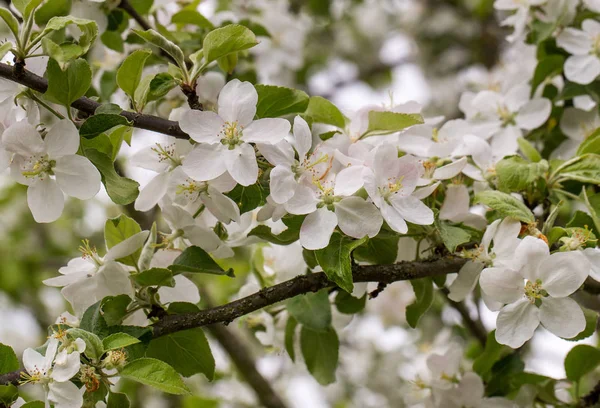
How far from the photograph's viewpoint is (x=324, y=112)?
113 centimetres

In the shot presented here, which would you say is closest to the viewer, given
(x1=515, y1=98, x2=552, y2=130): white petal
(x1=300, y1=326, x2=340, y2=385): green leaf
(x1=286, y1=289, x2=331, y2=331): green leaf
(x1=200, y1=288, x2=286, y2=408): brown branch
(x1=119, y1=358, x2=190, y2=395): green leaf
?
(x1=119, y1=358, x2=190, y2=395): green leaf

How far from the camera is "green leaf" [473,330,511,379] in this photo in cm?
127

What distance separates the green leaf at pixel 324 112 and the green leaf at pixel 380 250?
20cm

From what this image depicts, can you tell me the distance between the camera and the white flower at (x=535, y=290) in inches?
36.1

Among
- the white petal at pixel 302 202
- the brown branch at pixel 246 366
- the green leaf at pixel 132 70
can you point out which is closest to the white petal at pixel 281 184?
the white petal at pixel 302 202

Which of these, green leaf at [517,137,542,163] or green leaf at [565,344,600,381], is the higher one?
green leaf at [517,137,542,163]

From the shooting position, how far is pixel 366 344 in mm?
3477

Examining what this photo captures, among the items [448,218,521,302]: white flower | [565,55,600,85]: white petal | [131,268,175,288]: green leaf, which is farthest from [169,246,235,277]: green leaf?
[565,55,600,85]: white petal

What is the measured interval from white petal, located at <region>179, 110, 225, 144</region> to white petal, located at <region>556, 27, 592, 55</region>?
81cm

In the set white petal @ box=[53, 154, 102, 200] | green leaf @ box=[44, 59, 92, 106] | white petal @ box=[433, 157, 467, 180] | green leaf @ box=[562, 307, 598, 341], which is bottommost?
green leaf @ box=[562, 307, 598, 341]

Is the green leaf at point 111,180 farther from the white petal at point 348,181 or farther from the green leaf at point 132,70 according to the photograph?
the white petal at point 348,181

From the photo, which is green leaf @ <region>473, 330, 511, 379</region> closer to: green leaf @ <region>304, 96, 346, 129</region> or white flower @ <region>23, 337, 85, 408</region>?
green leaf @ <region>304, 96, 346, 129</region>

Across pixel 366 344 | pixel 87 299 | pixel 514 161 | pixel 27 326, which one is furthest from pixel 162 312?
pixel 27 326

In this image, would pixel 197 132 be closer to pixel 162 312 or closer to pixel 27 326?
pixel 162 312
